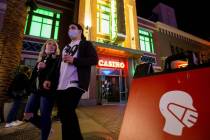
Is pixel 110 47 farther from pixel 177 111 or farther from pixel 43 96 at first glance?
pixel 177 111

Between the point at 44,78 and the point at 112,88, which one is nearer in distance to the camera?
the point at 44,78

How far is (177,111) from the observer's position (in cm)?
92

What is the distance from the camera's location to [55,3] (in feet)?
34.1

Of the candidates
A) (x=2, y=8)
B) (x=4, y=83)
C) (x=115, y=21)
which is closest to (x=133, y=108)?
(x=4, y=83)

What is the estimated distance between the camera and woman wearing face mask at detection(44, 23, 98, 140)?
61.0 inches

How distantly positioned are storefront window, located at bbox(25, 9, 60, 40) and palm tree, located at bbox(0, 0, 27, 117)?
13.6ft

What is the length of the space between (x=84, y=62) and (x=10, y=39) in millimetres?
4117

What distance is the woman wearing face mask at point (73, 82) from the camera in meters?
1.55

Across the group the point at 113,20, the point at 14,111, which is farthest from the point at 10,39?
the point at 113,20

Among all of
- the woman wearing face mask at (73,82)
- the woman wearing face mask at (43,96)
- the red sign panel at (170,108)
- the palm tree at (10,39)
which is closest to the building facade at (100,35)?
the palm tree at (10,39)

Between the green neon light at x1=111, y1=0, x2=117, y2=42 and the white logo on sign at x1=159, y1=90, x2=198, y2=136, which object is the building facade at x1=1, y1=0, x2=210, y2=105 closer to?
the green neon light at x1=111, y1=0, x2=117, y2=42

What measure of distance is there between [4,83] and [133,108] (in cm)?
453

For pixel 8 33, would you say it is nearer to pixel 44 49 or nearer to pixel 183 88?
pixel 44 49

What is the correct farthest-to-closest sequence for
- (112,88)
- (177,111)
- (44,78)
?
(112,88), (44,78), (177,111)
